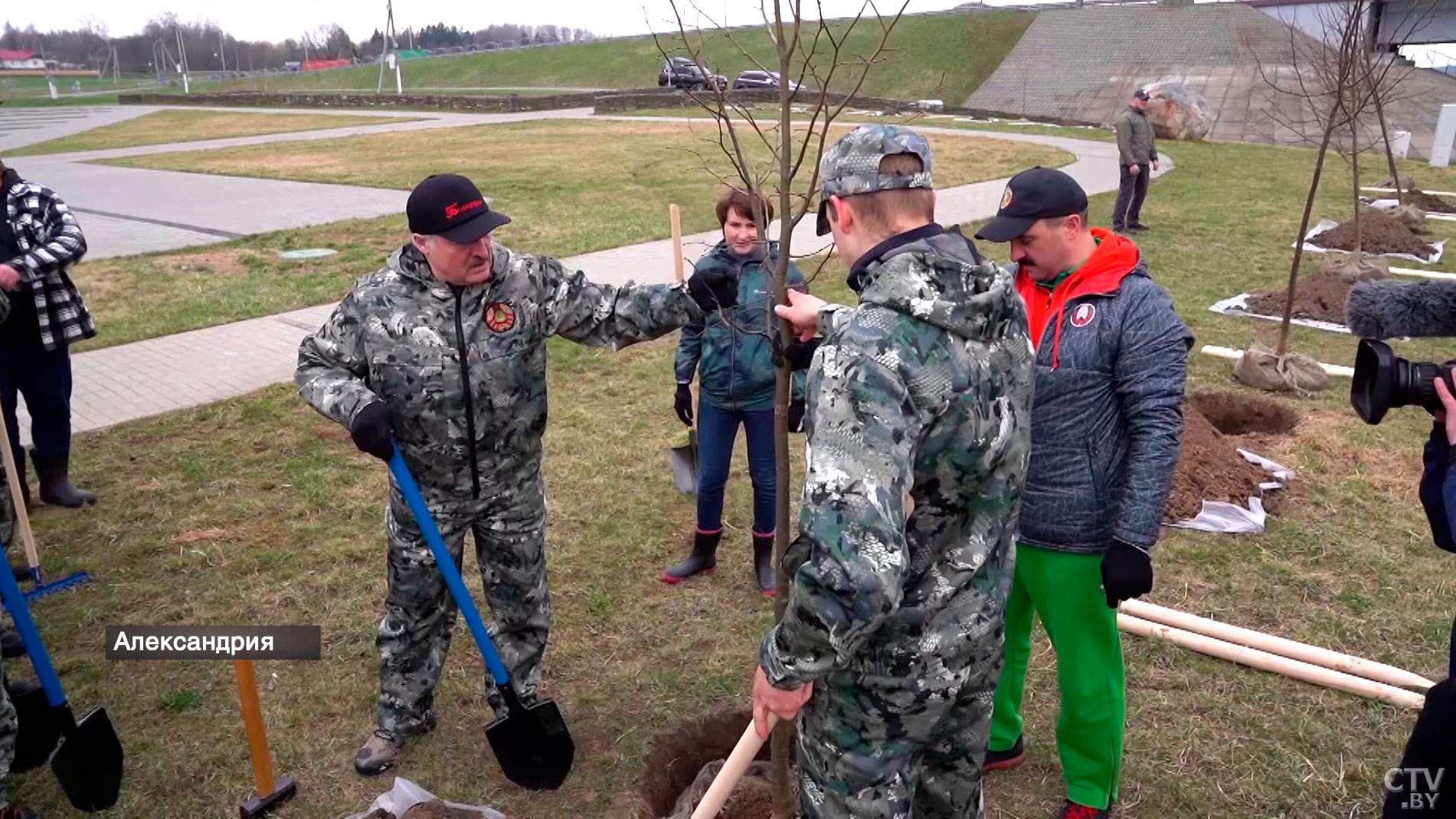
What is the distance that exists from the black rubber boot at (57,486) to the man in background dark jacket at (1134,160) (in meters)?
11.8

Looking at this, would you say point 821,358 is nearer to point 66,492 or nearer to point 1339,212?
point 66,492

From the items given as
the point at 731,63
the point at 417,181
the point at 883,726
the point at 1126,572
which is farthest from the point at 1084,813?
the point at 731,63

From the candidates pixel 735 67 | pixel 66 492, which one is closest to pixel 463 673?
pixel 66 492

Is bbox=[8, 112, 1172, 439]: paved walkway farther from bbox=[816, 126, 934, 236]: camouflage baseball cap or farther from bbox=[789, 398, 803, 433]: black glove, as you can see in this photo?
bbox=[816, 126, 934, 236]: camouflage baseball cap

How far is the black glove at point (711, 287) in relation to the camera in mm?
3213

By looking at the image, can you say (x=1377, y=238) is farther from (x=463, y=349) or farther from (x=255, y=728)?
(x=255, y=728)

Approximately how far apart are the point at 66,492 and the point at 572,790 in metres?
4.01

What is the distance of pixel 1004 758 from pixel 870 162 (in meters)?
2.39

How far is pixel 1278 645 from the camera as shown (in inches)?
161

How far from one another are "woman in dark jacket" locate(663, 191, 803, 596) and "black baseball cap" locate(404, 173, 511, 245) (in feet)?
2.83

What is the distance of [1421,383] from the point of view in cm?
204

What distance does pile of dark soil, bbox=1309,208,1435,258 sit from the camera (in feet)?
39.9

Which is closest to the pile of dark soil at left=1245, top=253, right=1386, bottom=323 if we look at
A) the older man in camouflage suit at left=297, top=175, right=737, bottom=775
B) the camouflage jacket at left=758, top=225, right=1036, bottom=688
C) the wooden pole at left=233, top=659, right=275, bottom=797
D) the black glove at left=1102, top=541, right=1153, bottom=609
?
the black glove at left=1102, top=541, right=1153, bottom=609

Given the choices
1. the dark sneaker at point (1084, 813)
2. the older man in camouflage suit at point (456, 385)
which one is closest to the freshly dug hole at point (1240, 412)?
the dark sneaker at point (1084, 813)
